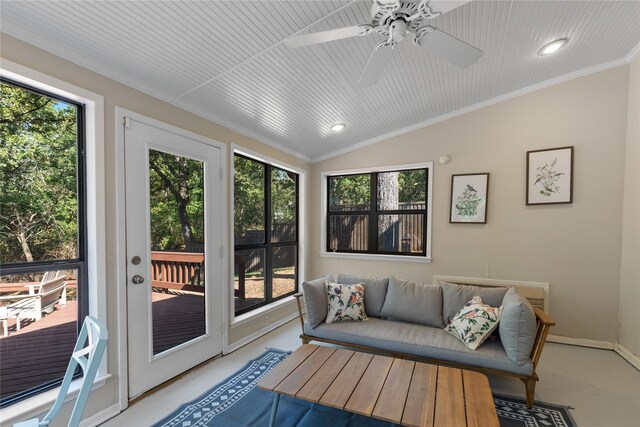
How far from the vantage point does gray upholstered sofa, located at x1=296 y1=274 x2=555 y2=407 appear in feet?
6.77

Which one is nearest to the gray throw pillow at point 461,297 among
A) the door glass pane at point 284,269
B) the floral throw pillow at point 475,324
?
the floral throw pillow at point 475,324

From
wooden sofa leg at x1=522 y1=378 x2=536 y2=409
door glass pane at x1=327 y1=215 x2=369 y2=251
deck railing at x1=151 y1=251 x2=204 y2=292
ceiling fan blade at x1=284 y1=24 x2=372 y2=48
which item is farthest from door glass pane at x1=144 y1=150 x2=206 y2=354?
wooden sofa leg at x1=522 y1=378 x2=536 y2=409

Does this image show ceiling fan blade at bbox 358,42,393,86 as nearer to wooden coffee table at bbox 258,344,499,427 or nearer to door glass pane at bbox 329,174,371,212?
wooden coffee table at bbox 258,344,499,427

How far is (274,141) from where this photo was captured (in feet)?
11.9

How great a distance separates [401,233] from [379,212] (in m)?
0.44

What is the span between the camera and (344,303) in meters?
2.84

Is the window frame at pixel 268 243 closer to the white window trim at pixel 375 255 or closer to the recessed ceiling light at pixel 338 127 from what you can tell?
the white window trim at pixel 375 255

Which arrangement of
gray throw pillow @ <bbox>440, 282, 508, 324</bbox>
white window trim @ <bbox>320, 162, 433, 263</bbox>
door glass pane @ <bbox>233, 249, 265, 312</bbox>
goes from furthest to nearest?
white window trim @ <bbox>320, 162, 433, 263</bbox> → door glass pane @ <bbox>233, 249, 265, 312</bbox> → gray throw pillow @ <bbox>440, 282, 508, 324</bbox>

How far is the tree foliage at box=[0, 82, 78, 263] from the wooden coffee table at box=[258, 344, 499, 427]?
5.21ft

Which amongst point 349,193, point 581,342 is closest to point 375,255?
point 349,193

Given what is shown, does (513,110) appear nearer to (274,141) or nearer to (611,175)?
(611,175)

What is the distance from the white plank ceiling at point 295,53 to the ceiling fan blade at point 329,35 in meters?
0.32

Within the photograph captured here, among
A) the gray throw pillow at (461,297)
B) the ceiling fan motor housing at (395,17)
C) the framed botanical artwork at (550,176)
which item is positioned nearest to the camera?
the ceiling fan motor housing at (395,17)

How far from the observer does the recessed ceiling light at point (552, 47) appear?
2434 mm
